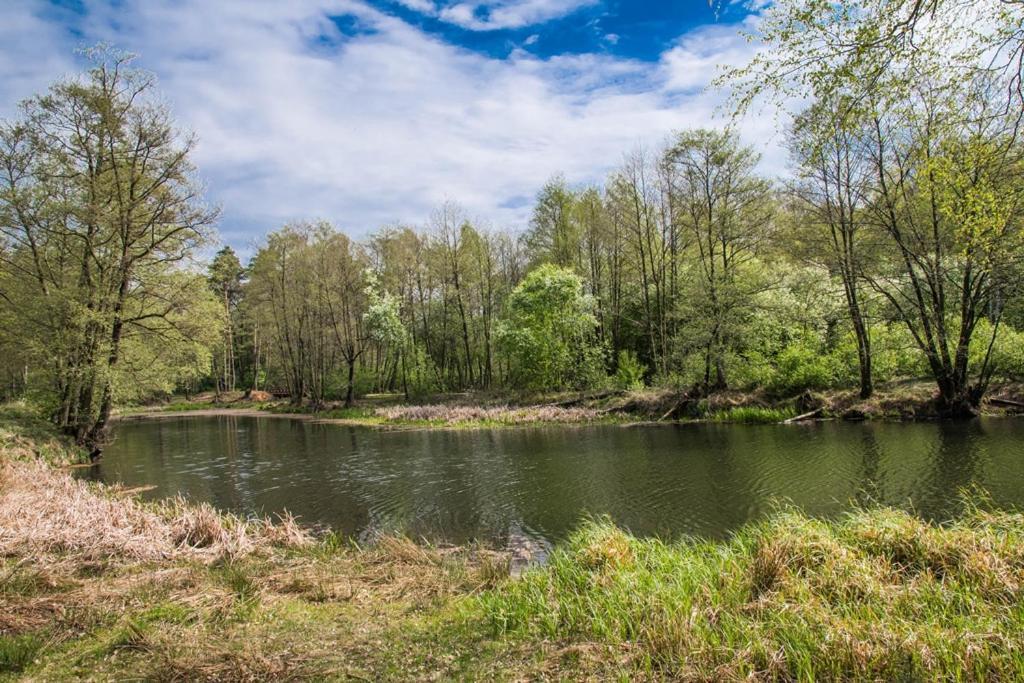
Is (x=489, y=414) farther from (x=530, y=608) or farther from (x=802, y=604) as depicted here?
(x=802, y=604)

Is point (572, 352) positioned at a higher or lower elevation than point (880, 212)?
lower

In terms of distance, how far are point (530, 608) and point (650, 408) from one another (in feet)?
79.4

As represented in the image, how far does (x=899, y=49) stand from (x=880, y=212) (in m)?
17.4

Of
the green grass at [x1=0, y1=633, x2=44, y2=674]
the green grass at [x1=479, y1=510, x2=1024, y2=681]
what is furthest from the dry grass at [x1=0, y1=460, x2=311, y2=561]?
the green grass at [x1=479, y1=510, x2=1024, y2=681]

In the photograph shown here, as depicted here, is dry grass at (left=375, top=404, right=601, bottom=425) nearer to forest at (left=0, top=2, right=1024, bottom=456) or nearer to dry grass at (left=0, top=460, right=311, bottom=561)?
forest at (left=0, top=2, right=1024, bottom=456)

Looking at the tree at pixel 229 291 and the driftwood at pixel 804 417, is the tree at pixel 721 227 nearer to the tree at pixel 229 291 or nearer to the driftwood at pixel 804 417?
the driftwood at pixel 804 417

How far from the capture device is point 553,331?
35.8 m

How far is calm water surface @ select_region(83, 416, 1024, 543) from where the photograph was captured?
35.9 ft

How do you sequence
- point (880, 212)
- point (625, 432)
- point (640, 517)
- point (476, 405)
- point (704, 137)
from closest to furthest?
1. point (640, 517)
2. point (880, 212)
3. point (625, 432)
4. point (704, 137)
5. point (476, 405)

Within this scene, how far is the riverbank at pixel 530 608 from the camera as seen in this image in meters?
4.17

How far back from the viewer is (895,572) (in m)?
5.78

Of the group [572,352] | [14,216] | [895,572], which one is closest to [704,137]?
[572,352]

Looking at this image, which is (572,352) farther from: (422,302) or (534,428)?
(422,302)

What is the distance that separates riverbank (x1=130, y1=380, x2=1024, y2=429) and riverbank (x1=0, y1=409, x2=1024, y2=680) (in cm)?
1730
